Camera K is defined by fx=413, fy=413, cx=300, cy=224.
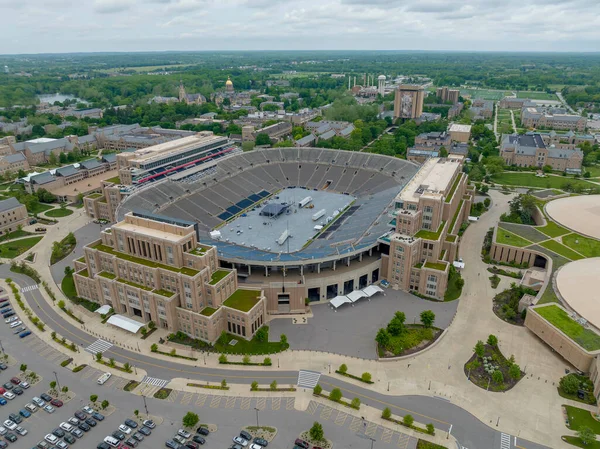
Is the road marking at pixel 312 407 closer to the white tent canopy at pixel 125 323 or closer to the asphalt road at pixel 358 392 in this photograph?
the asphalt road at pixel 358 392

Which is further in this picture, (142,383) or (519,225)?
(519,225)

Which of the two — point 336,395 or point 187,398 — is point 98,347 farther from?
point 336,395

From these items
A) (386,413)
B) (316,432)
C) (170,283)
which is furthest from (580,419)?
(170,283)

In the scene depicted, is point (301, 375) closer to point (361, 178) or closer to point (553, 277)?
point (553, 277)

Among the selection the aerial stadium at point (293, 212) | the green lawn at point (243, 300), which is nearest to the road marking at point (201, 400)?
the green lawn at point (243, 300)

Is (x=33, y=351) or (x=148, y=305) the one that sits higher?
(x=148, y=305)

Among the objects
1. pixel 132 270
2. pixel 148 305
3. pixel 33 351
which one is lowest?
pixel 33 351

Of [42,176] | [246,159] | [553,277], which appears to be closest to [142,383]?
[553,277]
